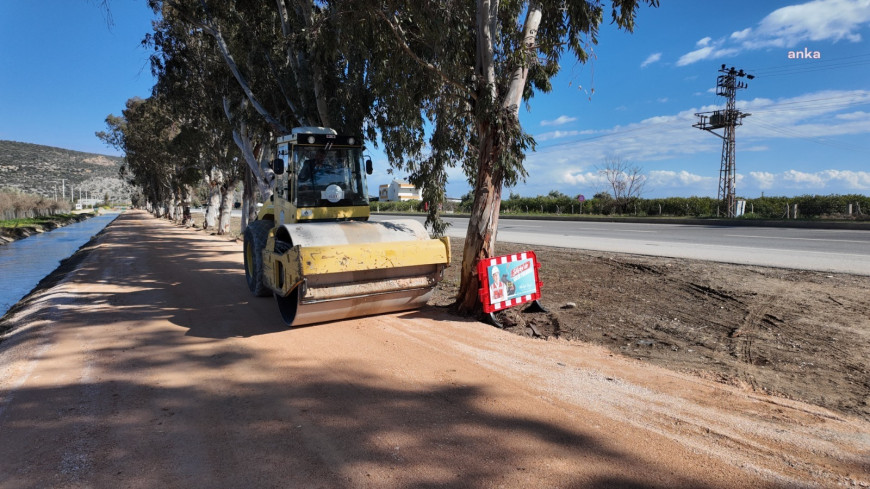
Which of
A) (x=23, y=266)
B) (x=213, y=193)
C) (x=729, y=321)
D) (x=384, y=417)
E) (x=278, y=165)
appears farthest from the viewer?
(x=213, y=193)

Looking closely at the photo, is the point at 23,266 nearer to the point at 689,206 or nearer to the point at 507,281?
the point at 507,281

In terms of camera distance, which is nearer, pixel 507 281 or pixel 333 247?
pixel 333 247

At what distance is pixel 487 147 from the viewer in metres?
7.66

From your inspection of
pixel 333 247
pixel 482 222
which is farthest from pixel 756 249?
pixel 333 247

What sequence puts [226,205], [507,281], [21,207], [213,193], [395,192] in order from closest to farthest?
[507,281], [226,205], [213,193], [21,207], [395,192]

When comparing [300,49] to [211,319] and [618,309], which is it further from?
[618,309]

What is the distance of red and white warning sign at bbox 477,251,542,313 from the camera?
7.34 m

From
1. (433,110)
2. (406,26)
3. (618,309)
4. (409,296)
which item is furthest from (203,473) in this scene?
(433,110)

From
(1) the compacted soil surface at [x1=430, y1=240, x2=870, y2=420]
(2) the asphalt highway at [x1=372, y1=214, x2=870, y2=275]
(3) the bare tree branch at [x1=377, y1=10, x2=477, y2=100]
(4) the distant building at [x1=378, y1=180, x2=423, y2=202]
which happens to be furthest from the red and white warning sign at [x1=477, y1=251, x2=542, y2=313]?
(4) the distant building at [x1=378, y1=180, x2=423, y2=202]

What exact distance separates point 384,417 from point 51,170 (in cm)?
19240

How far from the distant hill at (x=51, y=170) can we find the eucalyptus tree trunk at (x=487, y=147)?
144m

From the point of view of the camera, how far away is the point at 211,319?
7.89 m

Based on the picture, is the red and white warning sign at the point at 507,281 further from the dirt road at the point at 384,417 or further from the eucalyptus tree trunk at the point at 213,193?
the eucalyptus tree trunk at the point at 213,193

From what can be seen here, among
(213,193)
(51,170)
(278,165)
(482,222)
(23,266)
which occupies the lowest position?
(23,266)
